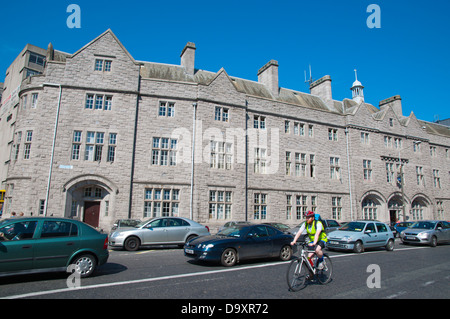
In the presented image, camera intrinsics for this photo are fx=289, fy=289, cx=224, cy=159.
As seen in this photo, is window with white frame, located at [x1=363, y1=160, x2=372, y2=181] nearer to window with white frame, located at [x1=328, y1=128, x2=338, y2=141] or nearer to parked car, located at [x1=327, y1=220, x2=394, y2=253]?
window with white frame, located at [x1=328, y1=128, x2=338, y2=141]

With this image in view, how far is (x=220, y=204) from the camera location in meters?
22.0

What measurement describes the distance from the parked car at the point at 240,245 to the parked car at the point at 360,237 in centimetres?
438

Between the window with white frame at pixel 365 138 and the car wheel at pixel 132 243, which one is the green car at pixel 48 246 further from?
the window with white frame at pixel 365 138

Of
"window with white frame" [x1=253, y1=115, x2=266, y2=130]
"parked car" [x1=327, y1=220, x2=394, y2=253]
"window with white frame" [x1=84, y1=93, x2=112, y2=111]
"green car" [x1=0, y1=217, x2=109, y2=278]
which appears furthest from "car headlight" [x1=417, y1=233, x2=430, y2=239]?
"window with white frame" [x1=84, y1=93, x2=112, y2=111]

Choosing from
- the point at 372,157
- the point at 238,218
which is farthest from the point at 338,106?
the point at 238,218

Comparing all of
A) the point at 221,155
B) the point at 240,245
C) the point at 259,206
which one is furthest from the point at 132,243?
the point at 259,206

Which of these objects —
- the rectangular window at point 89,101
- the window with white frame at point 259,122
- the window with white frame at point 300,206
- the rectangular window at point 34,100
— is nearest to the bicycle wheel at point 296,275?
the rectangular window at point 89,101

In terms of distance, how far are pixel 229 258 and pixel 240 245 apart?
578mm

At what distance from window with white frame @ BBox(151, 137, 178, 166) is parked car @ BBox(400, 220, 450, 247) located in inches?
634

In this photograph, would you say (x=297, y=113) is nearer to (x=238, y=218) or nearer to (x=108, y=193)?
(x=238, y=218)

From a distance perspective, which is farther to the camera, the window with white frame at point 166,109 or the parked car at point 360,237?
the window with white frame at point 166,109

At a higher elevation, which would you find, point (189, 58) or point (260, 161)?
point (189, 58)

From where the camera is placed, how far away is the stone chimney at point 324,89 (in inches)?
1242

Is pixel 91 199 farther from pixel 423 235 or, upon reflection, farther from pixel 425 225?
pixel 425 225
